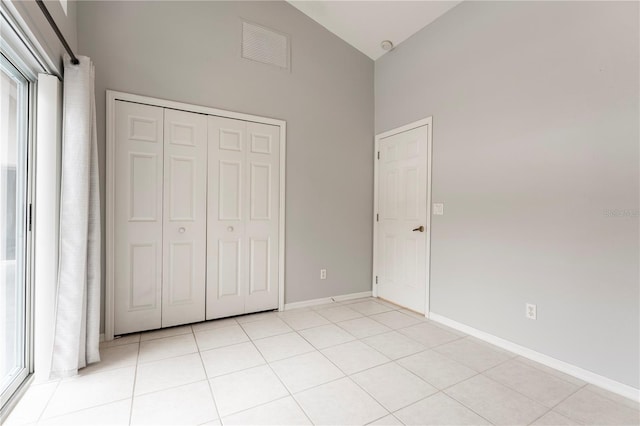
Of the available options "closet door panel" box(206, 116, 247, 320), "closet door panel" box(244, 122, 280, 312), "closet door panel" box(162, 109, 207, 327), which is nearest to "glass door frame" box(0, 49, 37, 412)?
"closet door panel" box(162, 109, 207, 327)

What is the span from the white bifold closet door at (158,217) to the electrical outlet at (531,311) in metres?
2.76

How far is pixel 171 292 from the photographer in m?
2.72

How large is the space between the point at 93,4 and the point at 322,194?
2.58 meters

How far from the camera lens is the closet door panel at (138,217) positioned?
8.21 feet

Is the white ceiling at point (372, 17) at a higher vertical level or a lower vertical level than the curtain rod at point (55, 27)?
higher

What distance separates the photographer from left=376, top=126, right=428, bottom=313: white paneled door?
315cm

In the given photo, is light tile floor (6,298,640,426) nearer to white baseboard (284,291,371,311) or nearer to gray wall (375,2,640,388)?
gray wall (375,2,640,388)

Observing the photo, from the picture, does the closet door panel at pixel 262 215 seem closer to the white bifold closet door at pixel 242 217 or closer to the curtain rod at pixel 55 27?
the white bifold closet door at pixel 242 217

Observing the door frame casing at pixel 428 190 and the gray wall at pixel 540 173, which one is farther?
the door frame casing at pixel 428 190

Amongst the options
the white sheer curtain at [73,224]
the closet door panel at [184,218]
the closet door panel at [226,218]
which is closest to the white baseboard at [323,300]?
the closet door panel at [226,218]

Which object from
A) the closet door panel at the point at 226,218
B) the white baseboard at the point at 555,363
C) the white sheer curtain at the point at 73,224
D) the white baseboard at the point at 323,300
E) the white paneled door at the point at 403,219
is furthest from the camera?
the white baseboard at the point at 323,300

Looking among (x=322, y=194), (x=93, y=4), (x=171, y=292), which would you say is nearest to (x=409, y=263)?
(x=322, y=194)

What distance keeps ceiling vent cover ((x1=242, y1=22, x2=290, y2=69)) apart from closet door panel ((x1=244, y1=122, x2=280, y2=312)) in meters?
0.70

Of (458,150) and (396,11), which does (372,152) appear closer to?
(458,150)
